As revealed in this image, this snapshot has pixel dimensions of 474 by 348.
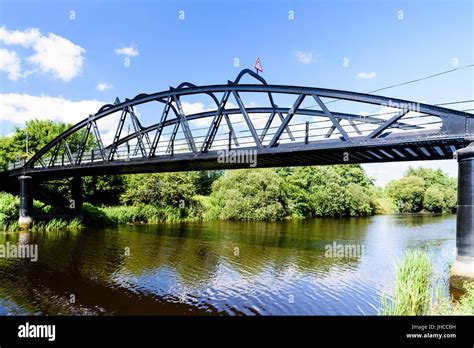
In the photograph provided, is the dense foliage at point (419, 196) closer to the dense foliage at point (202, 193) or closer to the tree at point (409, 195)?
the tree at point (409, 195)

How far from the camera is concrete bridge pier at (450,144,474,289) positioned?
45.1 feet

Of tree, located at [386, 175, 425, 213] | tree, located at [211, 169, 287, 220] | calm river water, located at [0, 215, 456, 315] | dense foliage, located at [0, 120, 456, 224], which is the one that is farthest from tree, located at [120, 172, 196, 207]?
tree, located at [386, 175, 425, 213]

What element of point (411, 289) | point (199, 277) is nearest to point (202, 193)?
point (199, 277)

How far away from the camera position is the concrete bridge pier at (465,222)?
45.1 ft

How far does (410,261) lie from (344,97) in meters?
8.10

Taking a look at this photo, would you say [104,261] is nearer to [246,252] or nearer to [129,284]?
[129,284]

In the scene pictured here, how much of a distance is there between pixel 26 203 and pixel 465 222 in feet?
116

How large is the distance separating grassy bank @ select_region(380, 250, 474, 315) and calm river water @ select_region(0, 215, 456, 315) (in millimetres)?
1545

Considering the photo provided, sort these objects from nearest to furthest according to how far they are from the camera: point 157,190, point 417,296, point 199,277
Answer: point 417,296
point 199,277
point 157,190

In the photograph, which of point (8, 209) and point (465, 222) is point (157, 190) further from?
point (465, 222)

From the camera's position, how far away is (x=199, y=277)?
666 inches

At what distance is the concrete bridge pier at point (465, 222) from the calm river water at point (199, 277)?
2.26 meters
